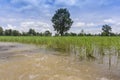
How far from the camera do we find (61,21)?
4000 cm

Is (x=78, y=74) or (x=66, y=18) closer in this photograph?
(x=78, y=74)

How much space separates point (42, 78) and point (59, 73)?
1.74 ft

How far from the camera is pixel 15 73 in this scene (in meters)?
4.50

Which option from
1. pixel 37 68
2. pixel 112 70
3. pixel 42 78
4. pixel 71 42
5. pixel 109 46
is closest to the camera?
pixel 42 78

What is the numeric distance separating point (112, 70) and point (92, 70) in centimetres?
50

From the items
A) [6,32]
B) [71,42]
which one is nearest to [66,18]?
[6,32]

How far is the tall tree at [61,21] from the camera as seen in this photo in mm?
39281

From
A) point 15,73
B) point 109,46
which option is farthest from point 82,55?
point 15,73

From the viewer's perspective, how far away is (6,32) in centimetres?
5497

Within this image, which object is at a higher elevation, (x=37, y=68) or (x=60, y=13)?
(x=60, y=13)

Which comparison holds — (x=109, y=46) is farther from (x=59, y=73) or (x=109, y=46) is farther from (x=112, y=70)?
(x=59, y=73)

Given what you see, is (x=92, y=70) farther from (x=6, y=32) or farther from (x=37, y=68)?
(x=6, y=32)

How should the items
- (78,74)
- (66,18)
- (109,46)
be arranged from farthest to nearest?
(66,18) < (109,46) < (78,74)

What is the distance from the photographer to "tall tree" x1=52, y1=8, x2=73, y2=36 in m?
39.3
